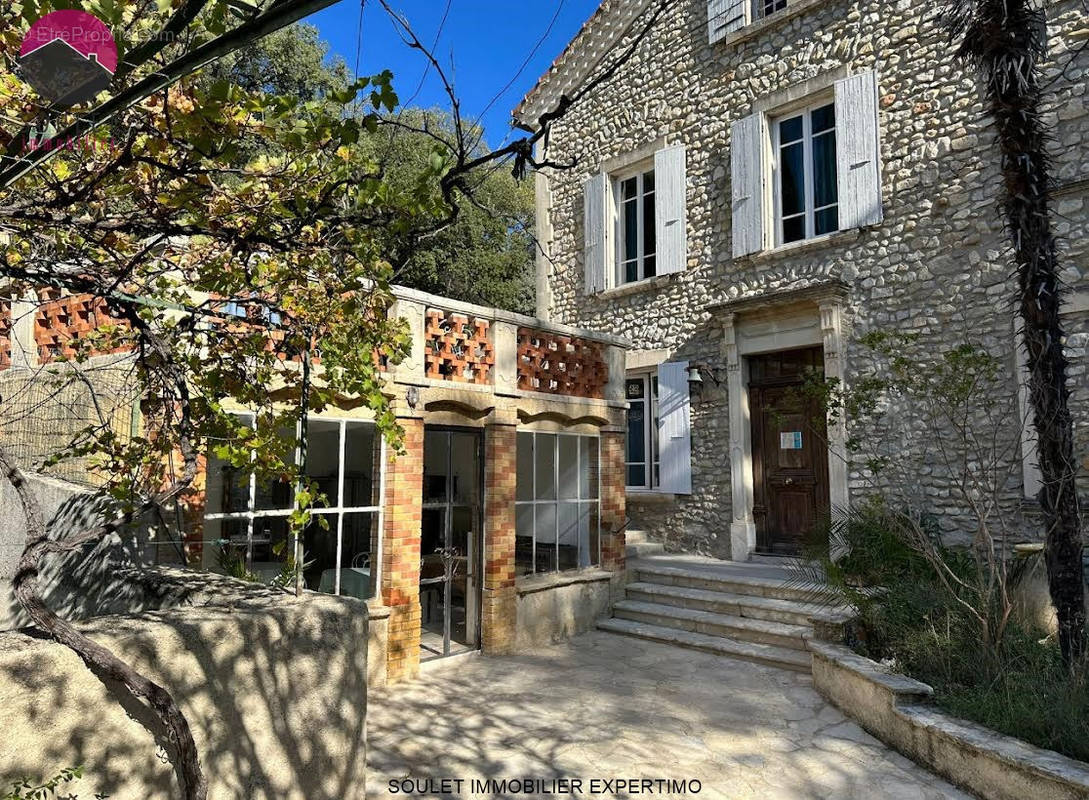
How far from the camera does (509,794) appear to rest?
3787 mm

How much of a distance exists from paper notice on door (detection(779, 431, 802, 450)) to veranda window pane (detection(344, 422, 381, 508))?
549 cm

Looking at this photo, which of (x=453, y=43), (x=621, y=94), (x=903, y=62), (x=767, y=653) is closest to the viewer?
(x=453, y=43)

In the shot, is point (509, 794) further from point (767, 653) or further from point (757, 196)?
point (757, 196)

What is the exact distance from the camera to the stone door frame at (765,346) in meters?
8.30

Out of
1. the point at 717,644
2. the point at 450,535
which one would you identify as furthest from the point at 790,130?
the point at 450,535

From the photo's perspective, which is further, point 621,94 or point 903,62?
point 621,94

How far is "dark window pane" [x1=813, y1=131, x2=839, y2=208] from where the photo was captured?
29.1 ft

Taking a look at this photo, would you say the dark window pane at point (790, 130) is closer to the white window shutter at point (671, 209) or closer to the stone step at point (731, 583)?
the white window shutter at point (671, 209)

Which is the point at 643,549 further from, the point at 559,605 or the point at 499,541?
the point at 499,541

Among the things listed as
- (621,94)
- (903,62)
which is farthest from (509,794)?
(621,94)

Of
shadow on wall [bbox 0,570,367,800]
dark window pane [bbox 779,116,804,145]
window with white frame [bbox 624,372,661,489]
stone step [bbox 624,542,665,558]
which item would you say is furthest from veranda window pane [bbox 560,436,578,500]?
dark window pane [bbox 779,116,804,145]

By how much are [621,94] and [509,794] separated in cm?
1026

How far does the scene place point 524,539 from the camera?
24.2 ft

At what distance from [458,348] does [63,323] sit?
3.03m
